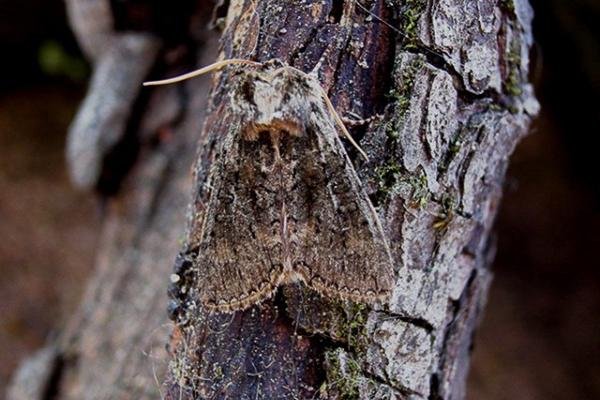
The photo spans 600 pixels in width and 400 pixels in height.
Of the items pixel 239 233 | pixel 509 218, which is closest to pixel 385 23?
pixel 239 233

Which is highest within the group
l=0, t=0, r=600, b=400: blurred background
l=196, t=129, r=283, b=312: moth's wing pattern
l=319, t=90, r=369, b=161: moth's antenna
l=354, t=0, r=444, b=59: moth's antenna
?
l=354, t=0, r=444, b=59: moth's antenna

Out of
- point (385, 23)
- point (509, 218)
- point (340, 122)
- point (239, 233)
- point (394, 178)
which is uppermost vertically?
point (385, 23)

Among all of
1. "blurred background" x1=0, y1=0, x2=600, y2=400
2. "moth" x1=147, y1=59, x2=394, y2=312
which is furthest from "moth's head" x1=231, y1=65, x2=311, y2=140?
"blurred background" x1=0, y1=0, x2=600, y2=400

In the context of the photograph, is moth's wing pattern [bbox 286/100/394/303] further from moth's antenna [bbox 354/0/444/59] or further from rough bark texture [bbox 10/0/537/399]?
moth's antenna [bbox 354/0/444/59]

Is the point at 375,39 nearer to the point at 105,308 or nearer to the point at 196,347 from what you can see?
the point at 196,347

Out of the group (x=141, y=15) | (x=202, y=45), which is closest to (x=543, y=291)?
(x=202, y=45)

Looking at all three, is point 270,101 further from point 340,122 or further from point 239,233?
point 239,233
